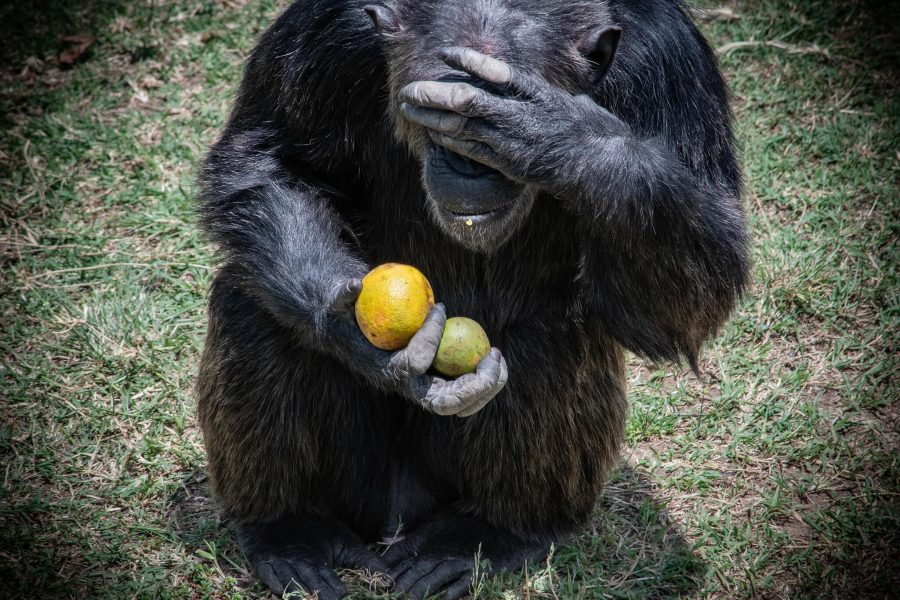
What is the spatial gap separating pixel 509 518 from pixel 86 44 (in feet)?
20.5

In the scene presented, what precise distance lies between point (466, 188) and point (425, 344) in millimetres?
698

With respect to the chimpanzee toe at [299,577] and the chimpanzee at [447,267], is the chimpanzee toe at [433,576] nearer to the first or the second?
the chimpanzee at [447,267]

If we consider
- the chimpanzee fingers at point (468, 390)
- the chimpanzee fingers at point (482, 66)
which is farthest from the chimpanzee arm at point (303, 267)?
the chimpanzee fingers at point (482, 66)

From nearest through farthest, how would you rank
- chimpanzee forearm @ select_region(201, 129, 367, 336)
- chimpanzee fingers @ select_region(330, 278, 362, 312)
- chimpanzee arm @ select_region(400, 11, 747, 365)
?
chimpanzee arm @ select_region(400, 11, 747, 365)
chimpanzee fingers @ select_region(330, 278, 362, 312)
chimpanzee forearm @ select_region(201, 129, 367, 336)

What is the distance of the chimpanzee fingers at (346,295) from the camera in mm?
3879

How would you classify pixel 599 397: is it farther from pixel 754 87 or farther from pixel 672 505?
pixel 754 87

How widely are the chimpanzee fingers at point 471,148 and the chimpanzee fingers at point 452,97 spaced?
0.51 feet

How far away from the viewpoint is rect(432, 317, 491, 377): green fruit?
3818 mm

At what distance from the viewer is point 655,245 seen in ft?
13.4

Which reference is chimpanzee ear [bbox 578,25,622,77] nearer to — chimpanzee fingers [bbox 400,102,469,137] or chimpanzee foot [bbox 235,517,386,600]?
chimpanzee fingers [bbox 400,102,469,137]

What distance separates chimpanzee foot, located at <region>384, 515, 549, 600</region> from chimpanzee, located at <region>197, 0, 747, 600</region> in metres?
0.01

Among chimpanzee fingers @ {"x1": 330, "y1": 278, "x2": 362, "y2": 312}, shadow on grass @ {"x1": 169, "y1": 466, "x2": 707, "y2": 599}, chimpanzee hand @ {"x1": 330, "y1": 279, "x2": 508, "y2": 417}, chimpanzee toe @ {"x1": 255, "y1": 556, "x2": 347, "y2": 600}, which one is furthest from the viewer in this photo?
shadow on grass @ {"x1": 169, "y1": 466, "x2": 707, "y2": 599}

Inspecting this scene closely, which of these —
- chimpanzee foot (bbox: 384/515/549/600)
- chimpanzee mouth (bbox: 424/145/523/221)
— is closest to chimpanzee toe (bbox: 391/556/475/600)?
chimpanzee foot (bbox: 384/515/549/600)

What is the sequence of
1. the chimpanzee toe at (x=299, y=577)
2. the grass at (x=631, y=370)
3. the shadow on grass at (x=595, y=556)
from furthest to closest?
1. the grass at (x=631, y=370)
2. the shadow on grass at (x=595, y=556)
3. the chimpanzee toe at (x=299, y=577)
